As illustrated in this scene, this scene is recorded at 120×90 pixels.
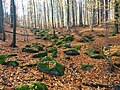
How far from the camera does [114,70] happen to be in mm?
13055

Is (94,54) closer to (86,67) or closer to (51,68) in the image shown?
(86,67)

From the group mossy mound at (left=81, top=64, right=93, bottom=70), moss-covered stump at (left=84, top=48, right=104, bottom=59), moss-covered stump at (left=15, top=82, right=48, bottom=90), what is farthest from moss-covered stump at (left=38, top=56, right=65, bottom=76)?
moss-covered stump at (left=84, top=48, right=104, bottom=59)

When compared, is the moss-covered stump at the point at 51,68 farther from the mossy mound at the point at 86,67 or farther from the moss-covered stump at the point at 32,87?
the moss-covered stump at the point at 32,87

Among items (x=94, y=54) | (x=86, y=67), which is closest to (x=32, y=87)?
(x=86, y=67)

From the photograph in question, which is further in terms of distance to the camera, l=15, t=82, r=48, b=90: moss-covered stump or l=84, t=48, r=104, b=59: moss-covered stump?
l=84, t=48, r=104, b=59: moss-covered stump

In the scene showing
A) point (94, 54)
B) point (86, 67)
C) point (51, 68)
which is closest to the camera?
point (51, 68)

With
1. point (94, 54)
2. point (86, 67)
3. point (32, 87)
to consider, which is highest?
point (94, 54)

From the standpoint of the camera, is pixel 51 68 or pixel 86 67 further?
pixel 86 67

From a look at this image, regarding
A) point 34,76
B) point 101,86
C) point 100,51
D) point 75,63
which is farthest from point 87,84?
point 100,51

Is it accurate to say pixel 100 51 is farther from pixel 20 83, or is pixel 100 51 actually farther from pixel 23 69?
pixel 20 83

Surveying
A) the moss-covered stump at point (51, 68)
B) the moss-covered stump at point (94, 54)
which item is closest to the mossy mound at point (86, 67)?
the moss-covered stump at point (51, 68)

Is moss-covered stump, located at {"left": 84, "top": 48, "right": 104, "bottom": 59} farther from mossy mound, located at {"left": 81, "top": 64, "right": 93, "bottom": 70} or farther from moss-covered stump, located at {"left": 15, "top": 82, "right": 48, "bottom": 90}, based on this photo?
moss-covered stump, located at {"left": 15, "top": 82, "right": 48, "bottom": 90}

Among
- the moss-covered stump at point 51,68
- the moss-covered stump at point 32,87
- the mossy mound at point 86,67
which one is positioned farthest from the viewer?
the mossy mound at point 86,67

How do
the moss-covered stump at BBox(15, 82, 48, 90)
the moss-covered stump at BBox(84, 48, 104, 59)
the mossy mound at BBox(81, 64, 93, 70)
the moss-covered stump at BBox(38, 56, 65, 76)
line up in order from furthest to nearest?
the moss-covered stump at BBox(84, 48, 104, 59)
the mossy mound at BBox(81, 64, 93, 70)
the moss-covered stump at BBox(38, 56, 65, 76)
the moss-covered stump at BBox(15, 82, 48, 90)
